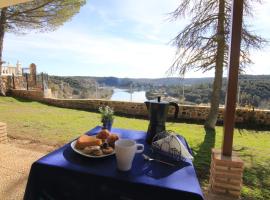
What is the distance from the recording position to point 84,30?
31.4 ft

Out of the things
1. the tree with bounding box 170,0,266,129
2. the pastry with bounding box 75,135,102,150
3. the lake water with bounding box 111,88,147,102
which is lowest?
the lake water with bounding box 111,88,147,102

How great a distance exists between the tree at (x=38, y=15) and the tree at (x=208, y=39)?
16.7 feet

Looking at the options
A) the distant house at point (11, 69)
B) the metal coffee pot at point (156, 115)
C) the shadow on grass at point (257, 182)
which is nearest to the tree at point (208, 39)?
the shadow on grass at point (257, 182)

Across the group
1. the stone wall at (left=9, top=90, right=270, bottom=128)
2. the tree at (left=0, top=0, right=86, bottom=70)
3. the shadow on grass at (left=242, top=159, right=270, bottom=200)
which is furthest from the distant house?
the shadow on grass at (left=242, top=159, right=270, bottom=200)

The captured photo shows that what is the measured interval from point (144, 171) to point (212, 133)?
4530 mm

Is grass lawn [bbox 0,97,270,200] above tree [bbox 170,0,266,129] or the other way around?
the other way around

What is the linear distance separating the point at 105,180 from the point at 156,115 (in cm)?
58

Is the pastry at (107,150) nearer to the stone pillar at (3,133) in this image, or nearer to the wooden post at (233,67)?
the wooden post at (233,67)

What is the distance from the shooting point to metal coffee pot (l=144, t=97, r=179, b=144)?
1.52 meters

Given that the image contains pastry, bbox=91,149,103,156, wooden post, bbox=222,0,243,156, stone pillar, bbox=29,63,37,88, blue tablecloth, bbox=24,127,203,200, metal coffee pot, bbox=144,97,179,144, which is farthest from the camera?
stone pillar, bbox=29,63,37,88

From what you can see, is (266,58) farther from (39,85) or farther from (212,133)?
(39,85)

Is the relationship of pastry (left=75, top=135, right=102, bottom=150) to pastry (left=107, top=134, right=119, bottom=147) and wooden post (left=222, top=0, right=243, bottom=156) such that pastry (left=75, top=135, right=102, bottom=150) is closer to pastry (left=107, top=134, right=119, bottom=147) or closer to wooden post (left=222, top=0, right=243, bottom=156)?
pastry (left=107, top=134, right=119, bottom=147)

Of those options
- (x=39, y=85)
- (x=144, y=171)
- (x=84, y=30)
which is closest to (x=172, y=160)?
(x=144, y=171)

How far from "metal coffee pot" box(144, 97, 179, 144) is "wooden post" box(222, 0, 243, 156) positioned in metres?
0.83
